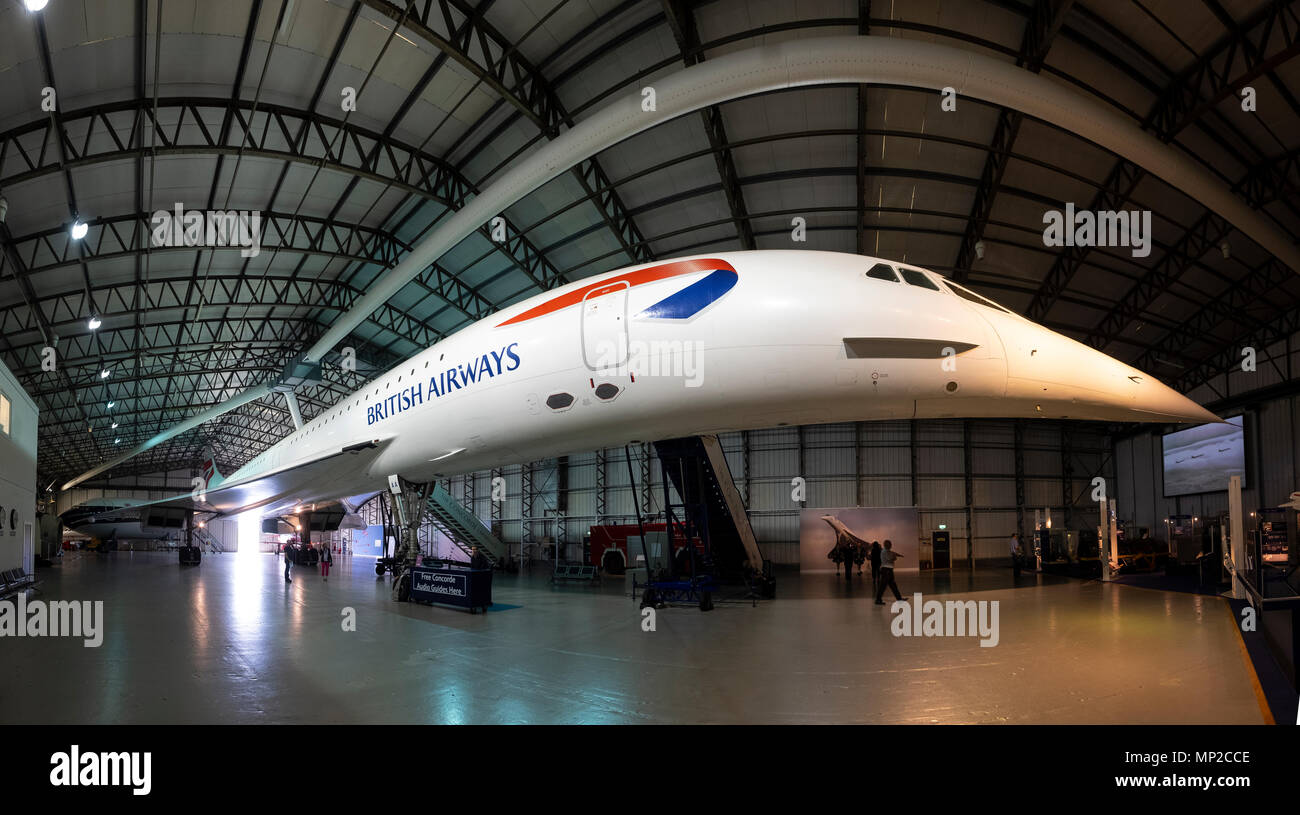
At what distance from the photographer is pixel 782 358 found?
5590 mm

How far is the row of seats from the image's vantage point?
12.1m

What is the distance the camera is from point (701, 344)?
583cm

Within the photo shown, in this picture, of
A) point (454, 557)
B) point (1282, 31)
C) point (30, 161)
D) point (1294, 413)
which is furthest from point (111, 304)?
point (1294, 413)

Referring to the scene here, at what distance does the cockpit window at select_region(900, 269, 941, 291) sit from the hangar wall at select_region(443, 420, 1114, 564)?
21.5 metres

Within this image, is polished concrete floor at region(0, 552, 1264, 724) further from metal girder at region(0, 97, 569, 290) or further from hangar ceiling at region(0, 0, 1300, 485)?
metal girder at region(0, 97, 569, 290)

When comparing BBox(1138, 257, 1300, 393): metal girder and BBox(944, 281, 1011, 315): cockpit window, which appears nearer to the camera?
BBox(944, 281, 1011, 315): cockpit window

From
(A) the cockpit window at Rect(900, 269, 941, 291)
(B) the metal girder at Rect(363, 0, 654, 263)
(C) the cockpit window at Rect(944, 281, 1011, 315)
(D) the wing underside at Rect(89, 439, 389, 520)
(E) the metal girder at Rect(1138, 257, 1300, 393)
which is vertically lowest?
(D) the wing underside at Rect(89, 439, 389, 520)

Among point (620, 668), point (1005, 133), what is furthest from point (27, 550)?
point (1005, 133)

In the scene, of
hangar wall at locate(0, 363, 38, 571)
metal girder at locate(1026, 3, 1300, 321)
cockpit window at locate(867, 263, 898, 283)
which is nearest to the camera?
cockpit window at locate(867, 263, 898, 283)

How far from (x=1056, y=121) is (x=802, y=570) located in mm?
16816

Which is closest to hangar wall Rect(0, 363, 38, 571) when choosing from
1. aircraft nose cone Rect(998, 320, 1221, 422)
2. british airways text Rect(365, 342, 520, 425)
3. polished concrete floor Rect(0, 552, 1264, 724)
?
polished concrete floor Rect(0, 552, 1264, 724)

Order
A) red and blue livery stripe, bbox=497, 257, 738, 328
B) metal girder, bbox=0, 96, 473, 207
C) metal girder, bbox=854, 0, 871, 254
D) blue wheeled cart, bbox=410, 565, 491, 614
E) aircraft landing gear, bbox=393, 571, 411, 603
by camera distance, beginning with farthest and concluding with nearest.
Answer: metal girder, bbox=0, 96, 473, 207
aircraft landing gear, bbox=393, 571, 411, 603
metal girder, bbox=854, 0, 871, 254
blue wheeled cart, bbox=410, 565, 491, 614
red and blue livery stripe, bbox=497, 257, 738, 328

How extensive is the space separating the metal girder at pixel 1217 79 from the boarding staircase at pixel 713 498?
10.2 meters

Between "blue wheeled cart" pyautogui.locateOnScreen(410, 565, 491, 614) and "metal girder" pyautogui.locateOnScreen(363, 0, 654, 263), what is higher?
"metal girder" pyautogui.locateOnScreen(363, 0, 654, 263)
